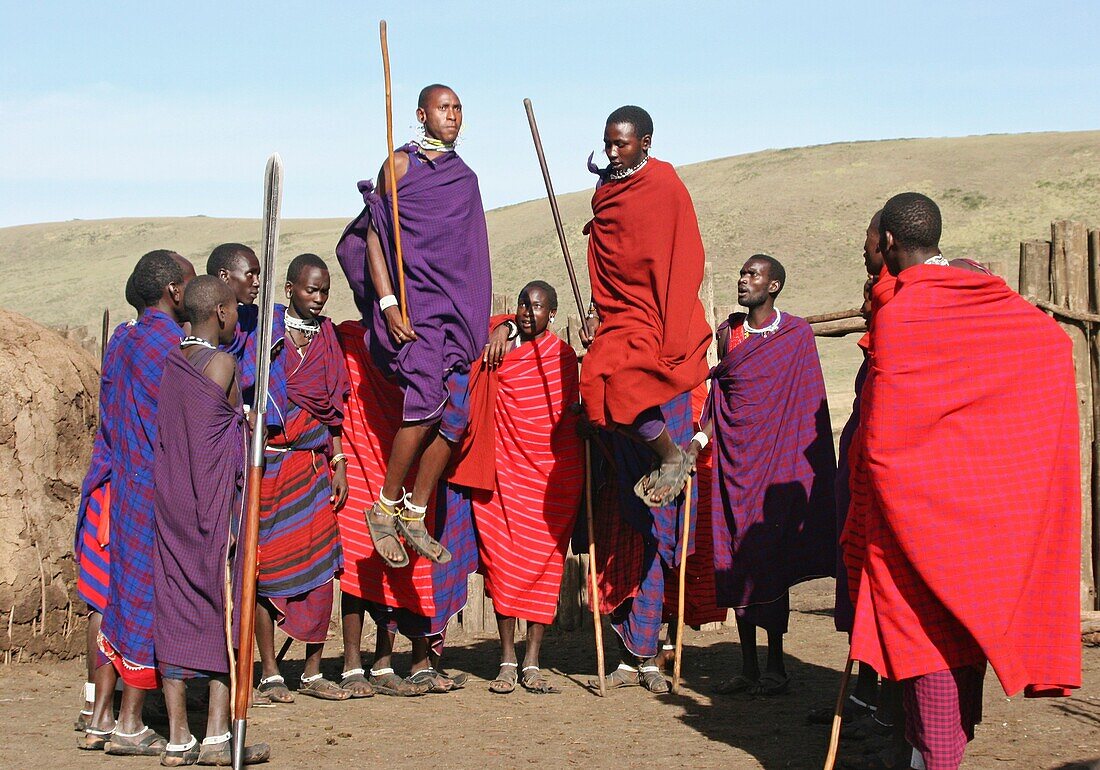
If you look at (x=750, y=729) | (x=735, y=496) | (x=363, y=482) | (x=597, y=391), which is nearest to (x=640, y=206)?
(x=597, y=391)

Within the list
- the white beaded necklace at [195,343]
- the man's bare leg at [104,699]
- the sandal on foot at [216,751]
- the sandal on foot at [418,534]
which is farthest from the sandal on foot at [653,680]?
the white beaded necklace at [195,343]

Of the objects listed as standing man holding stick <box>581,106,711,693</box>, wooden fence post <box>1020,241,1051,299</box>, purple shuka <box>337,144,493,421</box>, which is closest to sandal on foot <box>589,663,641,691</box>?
standing man holding stick <box>581,106,711,693</box>

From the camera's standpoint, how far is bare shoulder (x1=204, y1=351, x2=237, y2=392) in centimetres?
570

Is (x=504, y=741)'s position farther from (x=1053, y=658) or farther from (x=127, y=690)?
(x=1053, y=658)

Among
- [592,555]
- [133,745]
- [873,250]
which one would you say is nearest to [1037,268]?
[873,250]

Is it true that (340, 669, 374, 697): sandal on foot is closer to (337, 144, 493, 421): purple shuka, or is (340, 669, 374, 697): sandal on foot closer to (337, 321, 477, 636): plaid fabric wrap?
(337, 321, 477, 636): plaid fabric wrap

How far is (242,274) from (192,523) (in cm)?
193

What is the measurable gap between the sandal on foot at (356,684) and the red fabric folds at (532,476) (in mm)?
945

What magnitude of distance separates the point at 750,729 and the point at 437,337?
273 cm

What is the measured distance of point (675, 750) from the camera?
20.2ft

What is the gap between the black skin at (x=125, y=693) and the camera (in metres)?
5.97

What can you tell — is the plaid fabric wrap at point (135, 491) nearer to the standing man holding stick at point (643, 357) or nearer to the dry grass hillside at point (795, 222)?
the standing man holding stick at point (643, 357)

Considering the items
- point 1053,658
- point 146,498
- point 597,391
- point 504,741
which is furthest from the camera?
point 597,391

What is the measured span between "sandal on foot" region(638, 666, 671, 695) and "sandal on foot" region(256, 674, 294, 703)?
6.88 feet
